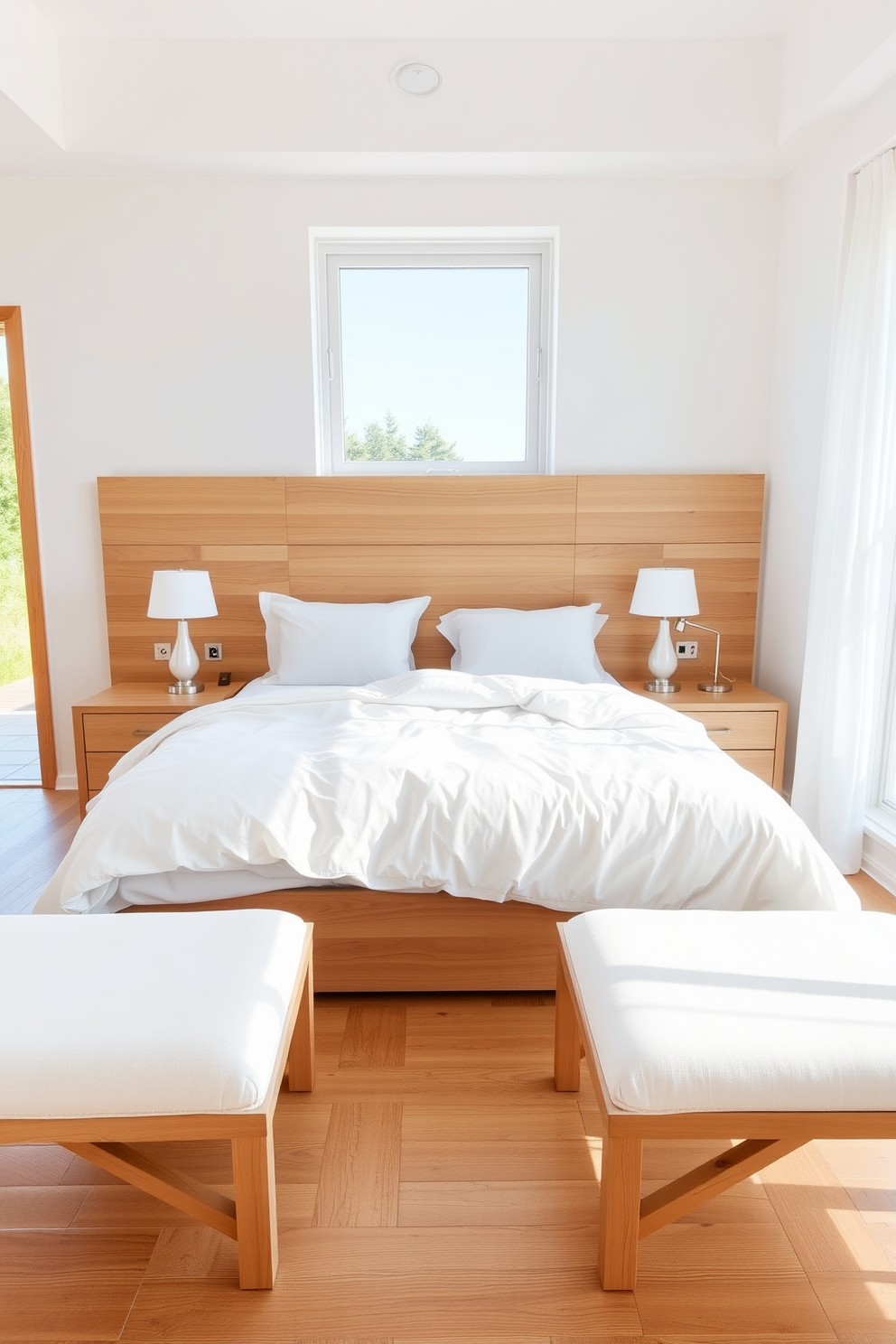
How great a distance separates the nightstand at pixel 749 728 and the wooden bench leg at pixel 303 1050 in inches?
76.0

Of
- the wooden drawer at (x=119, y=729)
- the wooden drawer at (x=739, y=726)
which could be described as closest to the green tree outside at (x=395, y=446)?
the wooden drawer at (x=119, y=729)

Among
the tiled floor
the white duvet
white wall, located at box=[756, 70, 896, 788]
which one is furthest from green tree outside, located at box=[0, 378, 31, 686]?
white wall, located at box=[756, 70, 896, 788]

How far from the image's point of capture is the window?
376 cm

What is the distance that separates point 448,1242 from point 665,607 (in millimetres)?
2433

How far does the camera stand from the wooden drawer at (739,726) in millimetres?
3287

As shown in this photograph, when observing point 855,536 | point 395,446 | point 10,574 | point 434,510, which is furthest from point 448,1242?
point 10,574

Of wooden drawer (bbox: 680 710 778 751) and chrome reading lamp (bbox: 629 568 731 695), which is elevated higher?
chrome reading lamp (bbox: 629 568 731 695)

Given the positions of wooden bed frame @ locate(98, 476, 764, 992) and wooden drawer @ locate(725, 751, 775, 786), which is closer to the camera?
wooden drawer @ locate(725, 751, 775, 786)

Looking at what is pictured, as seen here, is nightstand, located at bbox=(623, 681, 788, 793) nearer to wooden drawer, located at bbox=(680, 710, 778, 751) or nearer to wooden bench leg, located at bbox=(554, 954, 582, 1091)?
wooden drawer, located at bbox=(680, 710, 778, 751)

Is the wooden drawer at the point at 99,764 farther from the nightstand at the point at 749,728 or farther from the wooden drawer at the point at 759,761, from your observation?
the wooden drawer at the point at 759,761

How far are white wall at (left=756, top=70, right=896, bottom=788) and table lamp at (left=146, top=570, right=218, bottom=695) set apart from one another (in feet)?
7.63

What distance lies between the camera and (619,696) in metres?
2.84

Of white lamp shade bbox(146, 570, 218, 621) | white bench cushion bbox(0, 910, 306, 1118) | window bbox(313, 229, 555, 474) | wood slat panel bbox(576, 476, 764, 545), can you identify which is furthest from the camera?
window bbox(313, 229, 555, 474)

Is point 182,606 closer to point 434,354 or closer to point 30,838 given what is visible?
point 30,838
